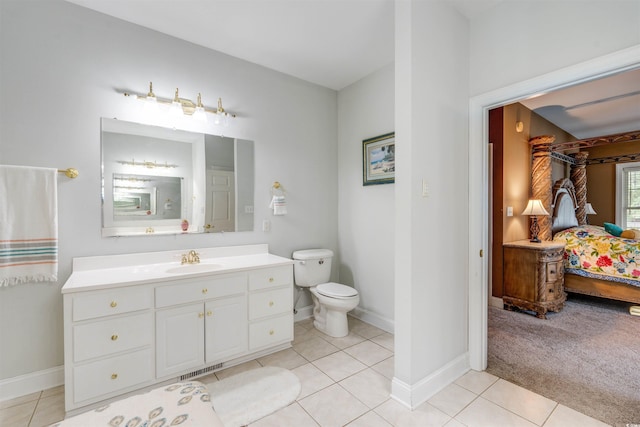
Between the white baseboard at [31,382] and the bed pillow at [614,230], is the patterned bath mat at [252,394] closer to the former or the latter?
the white baseboard at [31,382]

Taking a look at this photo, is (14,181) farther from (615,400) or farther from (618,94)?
(618,94)

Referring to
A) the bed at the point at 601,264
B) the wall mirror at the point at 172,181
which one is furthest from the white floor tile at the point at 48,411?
the bed at the point at 601,264

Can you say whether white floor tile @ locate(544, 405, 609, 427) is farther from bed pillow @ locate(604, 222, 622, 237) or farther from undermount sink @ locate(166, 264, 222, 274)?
bed pillow @ locate(604, 222, 622, 237)

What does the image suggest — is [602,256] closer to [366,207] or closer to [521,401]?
[521,401]

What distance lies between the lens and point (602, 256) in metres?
3.53

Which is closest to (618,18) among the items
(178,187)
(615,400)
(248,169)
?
(615,400)

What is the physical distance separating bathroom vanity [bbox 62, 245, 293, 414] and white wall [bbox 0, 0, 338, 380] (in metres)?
0.24

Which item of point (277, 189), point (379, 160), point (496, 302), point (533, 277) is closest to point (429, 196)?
point (379, 160)

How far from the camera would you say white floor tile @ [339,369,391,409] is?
1862 mm

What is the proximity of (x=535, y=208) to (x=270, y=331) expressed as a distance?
353 centimetres

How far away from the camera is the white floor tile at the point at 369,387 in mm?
1862

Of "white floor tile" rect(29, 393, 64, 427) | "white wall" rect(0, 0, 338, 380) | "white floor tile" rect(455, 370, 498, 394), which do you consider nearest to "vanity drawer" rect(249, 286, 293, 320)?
"white wall" rect(0, 0, 338, 380)

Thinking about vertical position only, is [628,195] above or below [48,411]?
above

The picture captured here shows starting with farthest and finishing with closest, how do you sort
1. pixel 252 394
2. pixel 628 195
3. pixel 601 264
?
pixel 628 195 < pixel 601 264 < pixel 252 394
